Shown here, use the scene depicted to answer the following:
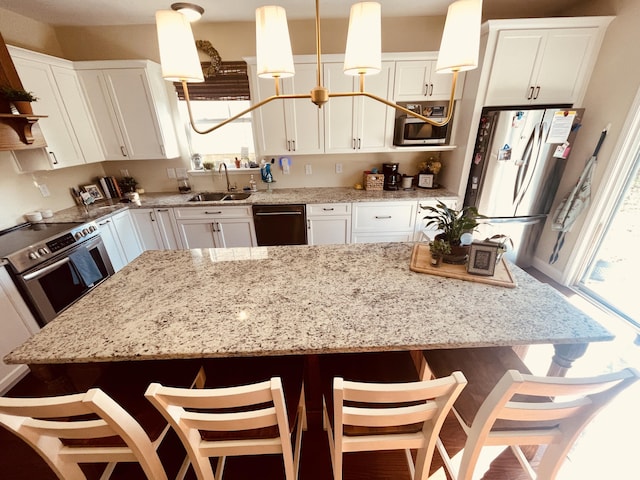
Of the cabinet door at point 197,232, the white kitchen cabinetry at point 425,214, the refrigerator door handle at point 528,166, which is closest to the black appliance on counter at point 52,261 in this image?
the cabinet door at point 197,232

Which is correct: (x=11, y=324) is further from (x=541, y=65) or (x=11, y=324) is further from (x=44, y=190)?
(x=541, y=65)

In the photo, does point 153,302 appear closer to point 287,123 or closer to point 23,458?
point 23,458

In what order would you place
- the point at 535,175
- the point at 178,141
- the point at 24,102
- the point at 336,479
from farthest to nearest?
the point at 178,141 < the point at 535,175 < the point at 24,102 < the point at 336,479

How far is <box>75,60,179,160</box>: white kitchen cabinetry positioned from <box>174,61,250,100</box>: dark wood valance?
13.4 inches

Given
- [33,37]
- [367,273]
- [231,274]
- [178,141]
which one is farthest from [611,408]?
[33,37]

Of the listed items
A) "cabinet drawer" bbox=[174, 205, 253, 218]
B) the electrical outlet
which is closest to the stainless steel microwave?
"cabinet drawer" bbox=[174, 205, 253, 218]

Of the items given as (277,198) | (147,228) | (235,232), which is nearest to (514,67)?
(277,198)

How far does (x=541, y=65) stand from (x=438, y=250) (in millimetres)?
2474

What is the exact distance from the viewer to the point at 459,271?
4.55ft

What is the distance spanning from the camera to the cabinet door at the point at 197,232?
9.88 ft

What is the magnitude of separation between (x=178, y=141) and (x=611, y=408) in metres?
4.61

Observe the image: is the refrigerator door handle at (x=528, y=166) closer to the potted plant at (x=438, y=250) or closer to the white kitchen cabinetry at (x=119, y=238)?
the potted plant at (x=438, y=250)

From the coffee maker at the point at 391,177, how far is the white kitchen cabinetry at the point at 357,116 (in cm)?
27

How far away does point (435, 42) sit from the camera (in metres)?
2.94
